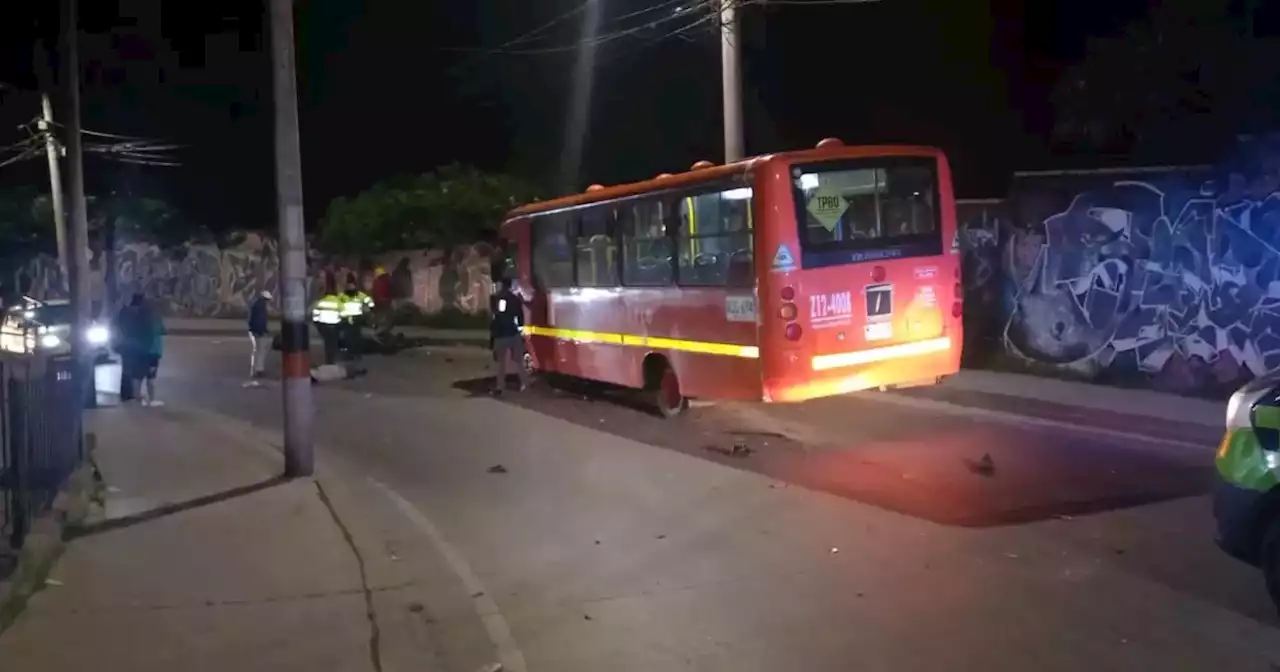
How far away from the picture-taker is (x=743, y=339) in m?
14.4

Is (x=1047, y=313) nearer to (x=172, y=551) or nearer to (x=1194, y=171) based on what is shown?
(x=1194, y=171)

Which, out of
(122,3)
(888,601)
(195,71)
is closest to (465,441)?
(888,601)

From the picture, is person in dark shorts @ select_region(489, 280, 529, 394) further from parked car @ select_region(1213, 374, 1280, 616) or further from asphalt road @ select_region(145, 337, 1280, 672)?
parked car @ select_region(1213, 374, 1280, 616)

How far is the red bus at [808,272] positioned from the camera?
1384 cm

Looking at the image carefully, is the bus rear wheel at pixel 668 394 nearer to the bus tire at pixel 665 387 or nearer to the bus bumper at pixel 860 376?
the bus tire at pixel 665 387

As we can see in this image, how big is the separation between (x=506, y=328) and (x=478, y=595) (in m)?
11.4

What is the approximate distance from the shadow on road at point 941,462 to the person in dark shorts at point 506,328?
2.69m

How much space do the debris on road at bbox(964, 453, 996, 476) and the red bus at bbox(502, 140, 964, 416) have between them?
7.40 ft

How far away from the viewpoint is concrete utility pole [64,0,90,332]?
63.4 feet

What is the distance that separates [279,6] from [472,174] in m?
27.6

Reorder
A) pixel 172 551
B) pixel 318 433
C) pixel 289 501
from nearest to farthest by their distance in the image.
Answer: pixel 172 551 < pixel 289 501 < pixel 318 433

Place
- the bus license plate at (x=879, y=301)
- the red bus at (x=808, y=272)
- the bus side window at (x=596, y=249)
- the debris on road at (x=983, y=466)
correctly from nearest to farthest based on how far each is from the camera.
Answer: the debris on road at (x=983, y=466) → the red bus at (x=808, y=272) → the bus license plate at (x=879, y=301) → the bus side window at (x=596, y=249)

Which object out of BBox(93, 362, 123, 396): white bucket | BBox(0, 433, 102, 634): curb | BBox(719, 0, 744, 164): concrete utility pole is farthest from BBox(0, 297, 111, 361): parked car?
BBox(0, 433, 102, 634): curb

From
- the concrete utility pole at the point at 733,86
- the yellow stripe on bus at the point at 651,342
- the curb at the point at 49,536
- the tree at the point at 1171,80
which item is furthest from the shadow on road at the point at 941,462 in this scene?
the tree at the point at 1171,80
